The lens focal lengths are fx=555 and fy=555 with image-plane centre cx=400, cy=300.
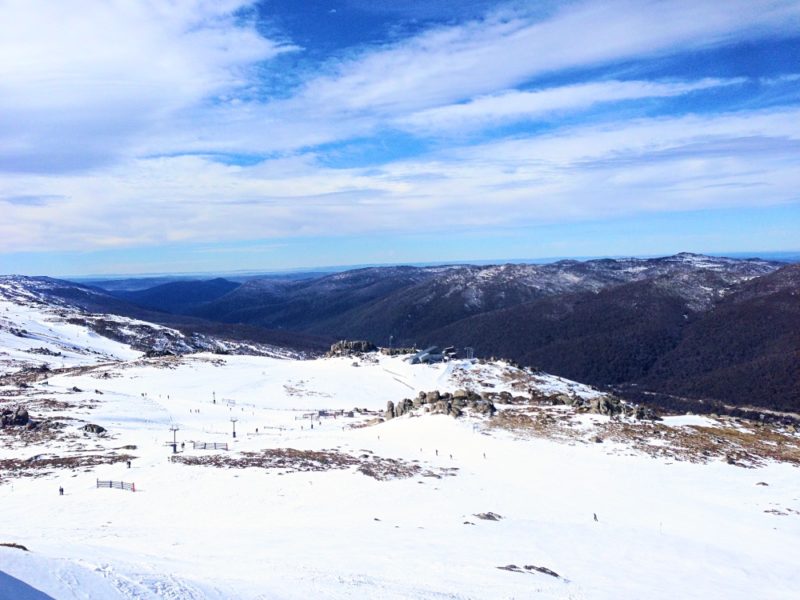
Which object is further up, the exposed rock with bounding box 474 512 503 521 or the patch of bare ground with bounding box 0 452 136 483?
the patch of bare ground with bounding box 0 452 136 483

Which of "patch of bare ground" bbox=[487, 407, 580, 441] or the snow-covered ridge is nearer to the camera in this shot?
"patch of bare ground" bbox=[487, 407, 580, 441]

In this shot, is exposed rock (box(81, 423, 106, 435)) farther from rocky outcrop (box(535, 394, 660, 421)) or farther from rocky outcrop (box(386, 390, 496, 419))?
rocky outcrop (box(535, 394, 660, 421))

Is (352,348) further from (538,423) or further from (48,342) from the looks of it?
(48,342)

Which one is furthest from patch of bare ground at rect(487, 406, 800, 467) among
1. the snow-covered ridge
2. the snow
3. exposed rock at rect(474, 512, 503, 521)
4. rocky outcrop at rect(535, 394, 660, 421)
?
the snow

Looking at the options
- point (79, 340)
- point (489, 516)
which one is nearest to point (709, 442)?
point (489, 516)

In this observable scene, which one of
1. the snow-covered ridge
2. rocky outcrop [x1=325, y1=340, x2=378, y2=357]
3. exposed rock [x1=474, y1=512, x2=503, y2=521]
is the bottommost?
the snow-covered ridge
